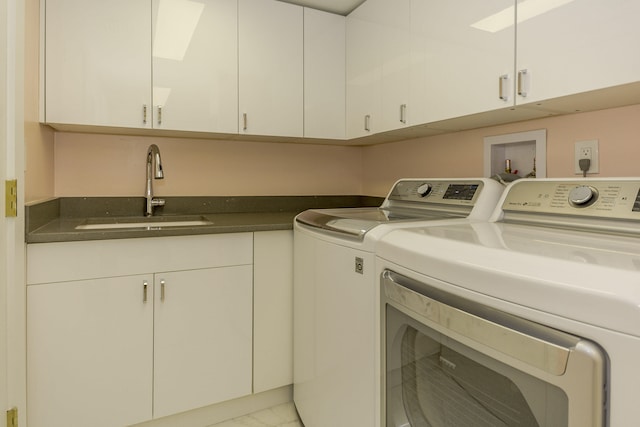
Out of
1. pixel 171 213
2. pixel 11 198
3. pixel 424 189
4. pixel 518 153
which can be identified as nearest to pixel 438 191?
pixel 424 189

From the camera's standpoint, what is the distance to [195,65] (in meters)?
1.91

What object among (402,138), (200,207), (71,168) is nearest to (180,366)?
(200,207)

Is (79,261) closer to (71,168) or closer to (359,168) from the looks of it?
(71,168)

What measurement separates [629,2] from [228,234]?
1.53m

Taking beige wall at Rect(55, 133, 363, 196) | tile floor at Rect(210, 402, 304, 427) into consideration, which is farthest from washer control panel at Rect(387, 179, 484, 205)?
tile floor at Rect(210, 402, 304, 427)

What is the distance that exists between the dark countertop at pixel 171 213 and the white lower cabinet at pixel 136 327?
45 mm

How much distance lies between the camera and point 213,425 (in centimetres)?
179

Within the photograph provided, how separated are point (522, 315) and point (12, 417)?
157 cm

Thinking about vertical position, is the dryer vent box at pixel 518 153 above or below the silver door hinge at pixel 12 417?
above

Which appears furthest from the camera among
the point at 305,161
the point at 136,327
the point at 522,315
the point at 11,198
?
the point at 305,161

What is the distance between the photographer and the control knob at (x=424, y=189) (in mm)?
1743

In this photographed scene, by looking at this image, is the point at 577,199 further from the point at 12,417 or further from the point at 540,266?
the point at 12,417

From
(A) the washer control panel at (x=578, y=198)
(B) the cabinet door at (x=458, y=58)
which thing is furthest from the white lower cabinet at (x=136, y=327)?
(A) the washer control panel at (x=578, y=198)

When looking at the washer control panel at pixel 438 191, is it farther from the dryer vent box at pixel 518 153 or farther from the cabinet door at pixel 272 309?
the cabinet door at pixel 272 309
